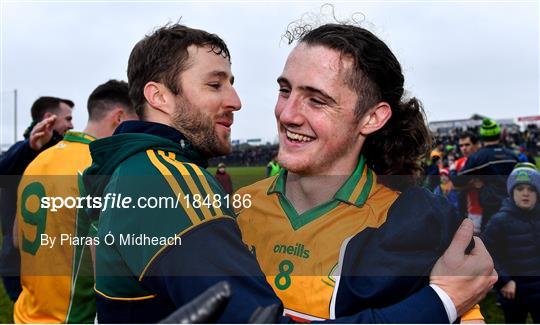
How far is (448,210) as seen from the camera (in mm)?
1864

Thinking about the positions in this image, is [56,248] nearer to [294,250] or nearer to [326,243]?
[294,250]

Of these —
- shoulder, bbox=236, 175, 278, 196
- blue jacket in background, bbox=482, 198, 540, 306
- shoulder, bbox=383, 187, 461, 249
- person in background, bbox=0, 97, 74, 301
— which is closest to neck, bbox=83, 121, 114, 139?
person in background, bbox=0, 97, 74, 301

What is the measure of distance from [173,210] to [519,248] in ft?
13.9

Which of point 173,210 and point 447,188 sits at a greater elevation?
point 173,210

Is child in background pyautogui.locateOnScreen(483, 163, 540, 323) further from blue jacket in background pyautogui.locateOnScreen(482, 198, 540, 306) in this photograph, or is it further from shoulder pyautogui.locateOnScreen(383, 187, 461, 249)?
shoulder pyautogui.locateOnScreen(383, 187, 461, 249)

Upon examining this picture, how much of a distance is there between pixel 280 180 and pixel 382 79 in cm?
58

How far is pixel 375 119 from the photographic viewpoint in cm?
214

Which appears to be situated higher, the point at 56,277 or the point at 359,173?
the point at 359,173

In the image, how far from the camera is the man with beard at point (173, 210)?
1507mm

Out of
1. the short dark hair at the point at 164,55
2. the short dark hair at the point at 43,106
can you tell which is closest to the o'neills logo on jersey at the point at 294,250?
the short dark hair at the point at 164,55

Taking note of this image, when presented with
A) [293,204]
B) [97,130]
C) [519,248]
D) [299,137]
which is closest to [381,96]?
[299,137]

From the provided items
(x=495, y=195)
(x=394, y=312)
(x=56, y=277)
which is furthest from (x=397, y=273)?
(x=495, y=195)

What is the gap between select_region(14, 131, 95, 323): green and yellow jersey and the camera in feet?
11.5

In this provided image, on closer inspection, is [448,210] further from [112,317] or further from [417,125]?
[112,317]
